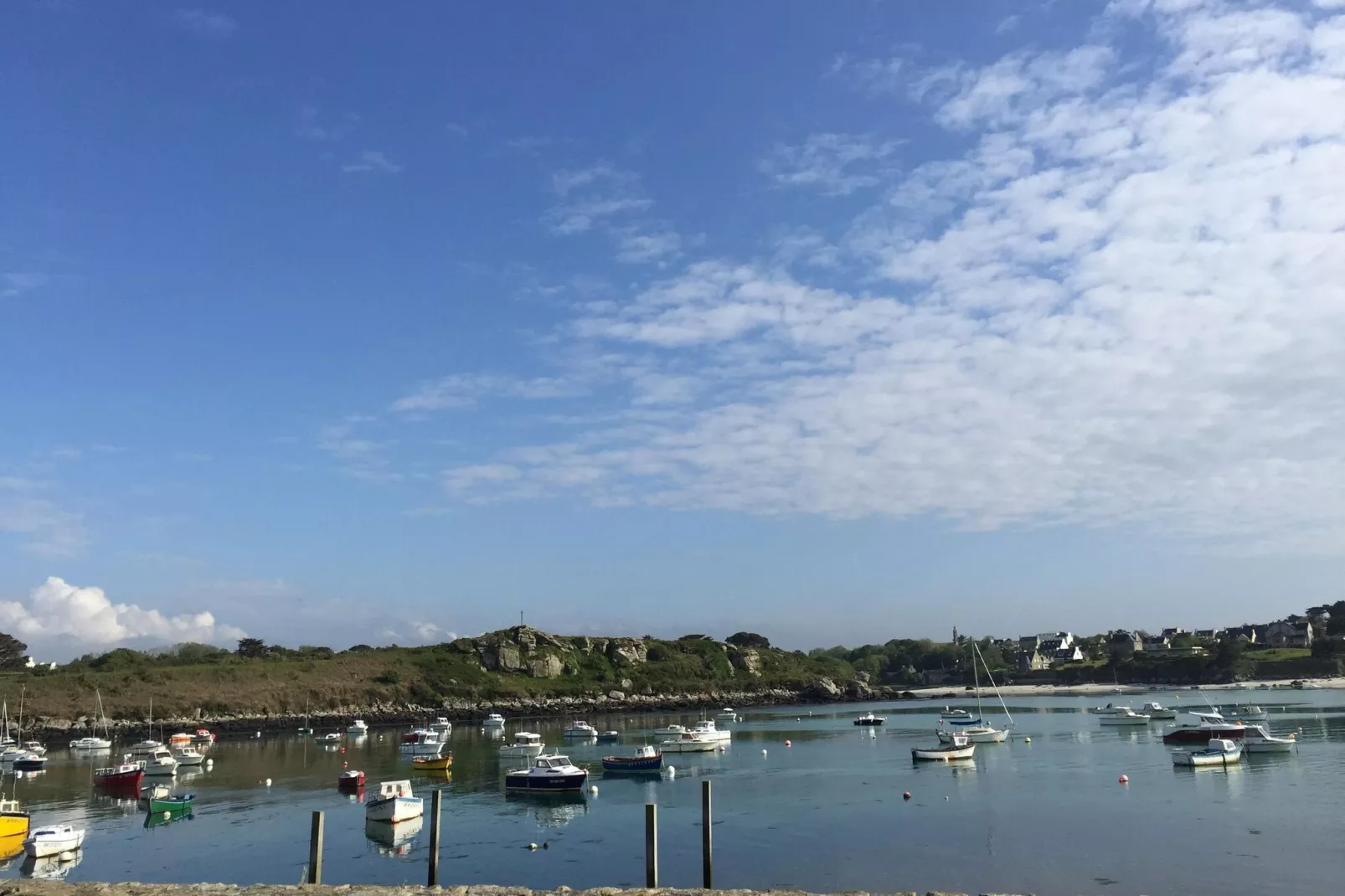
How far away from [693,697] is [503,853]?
14165 cm

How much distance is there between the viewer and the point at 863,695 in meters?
197

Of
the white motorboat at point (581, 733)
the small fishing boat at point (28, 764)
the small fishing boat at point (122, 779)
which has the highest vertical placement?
the small fishing boat at point (122, 779)

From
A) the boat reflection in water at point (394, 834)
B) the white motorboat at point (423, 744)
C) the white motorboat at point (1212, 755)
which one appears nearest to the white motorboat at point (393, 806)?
the boat reflection in water at point (394, 834)

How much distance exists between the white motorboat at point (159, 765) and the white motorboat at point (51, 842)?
29.0 meters

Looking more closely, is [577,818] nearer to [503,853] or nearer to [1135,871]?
[503,853]

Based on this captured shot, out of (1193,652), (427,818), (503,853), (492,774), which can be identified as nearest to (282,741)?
(492,774)

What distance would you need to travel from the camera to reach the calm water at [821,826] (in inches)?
1177

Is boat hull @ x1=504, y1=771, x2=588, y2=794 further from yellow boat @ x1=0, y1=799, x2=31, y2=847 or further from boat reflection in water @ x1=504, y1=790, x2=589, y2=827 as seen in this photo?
yellow boat @ x1=0, y1=799, x2=31, y2=847

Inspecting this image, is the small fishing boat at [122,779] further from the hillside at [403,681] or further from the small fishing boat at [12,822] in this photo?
the hillside at [403,681]

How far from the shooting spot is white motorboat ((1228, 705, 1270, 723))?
86.8 meters

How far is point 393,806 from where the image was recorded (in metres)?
40.3

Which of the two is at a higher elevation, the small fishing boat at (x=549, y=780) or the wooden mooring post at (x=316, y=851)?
the wooden mooring post at (x=316, y=851)

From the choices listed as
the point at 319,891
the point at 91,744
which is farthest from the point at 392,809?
the point at 91,744

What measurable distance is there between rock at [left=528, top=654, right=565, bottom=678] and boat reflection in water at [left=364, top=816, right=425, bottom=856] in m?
131
